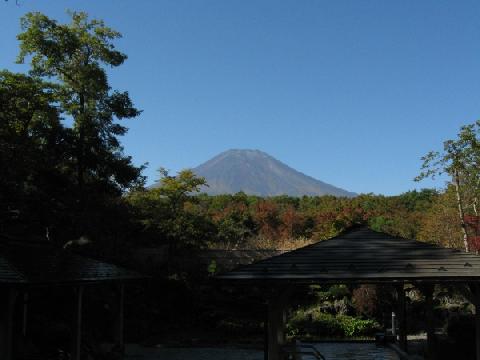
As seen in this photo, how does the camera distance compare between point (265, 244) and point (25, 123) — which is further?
point (265, 244)

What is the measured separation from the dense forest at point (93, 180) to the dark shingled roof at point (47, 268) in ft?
14.3

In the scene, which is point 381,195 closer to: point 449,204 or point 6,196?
point 449,204

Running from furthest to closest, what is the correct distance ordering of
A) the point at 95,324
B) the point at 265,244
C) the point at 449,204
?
the point at 265,244, the point at 449,204, the point at 95,324

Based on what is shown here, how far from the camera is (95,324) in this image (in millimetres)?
18266

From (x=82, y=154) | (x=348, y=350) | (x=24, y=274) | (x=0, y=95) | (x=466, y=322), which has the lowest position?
(x=348, y=350)

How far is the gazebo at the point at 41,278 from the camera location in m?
9.89

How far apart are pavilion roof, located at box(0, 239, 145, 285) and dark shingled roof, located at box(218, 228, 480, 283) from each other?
3.70 meters

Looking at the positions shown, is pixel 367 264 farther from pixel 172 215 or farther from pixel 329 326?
pixel 172 215

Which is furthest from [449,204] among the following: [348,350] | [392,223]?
[348,350]

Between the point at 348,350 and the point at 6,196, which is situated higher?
the point at 6,196

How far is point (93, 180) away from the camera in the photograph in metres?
21.7

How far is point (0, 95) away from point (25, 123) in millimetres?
1848

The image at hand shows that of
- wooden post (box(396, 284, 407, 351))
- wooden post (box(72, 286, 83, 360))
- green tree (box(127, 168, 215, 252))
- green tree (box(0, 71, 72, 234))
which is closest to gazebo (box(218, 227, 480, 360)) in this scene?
wooden post (box(396, 284, 407, 351))

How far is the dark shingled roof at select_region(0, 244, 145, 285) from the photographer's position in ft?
32.8
